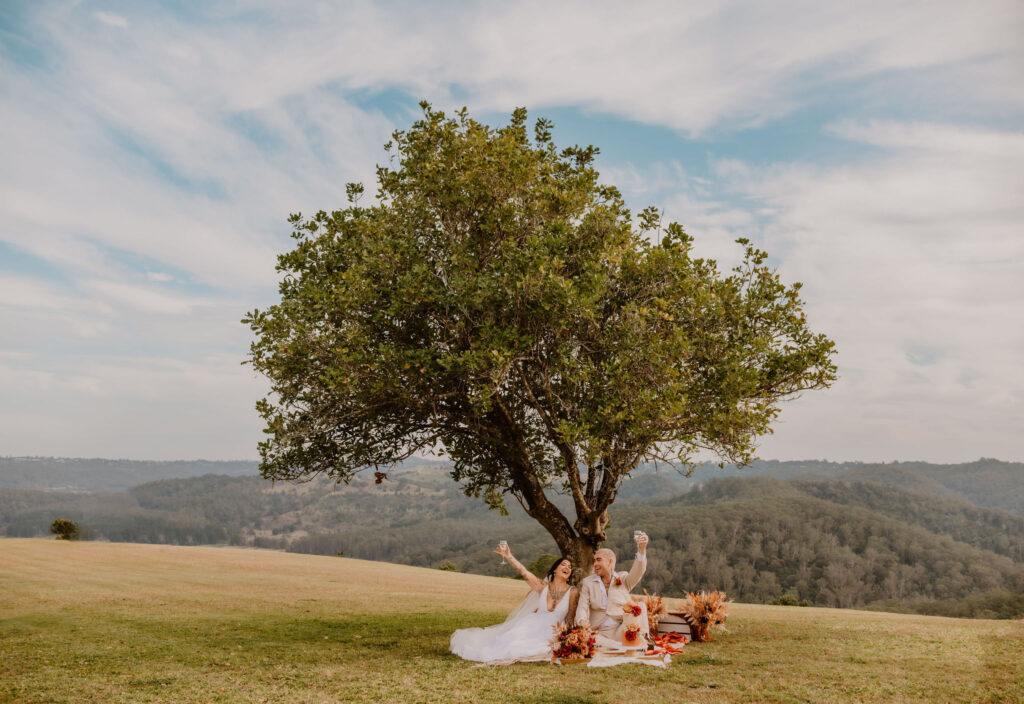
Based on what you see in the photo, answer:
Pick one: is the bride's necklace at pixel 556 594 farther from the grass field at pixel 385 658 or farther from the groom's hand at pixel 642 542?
the groom's hand at pixel 642 542

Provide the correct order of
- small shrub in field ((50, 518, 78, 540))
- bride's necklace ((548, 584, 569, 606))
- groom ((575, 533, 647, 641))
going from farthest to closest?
small shrub in field ((50, 518, 78, 540)), bride's necklace ((548, 584, 569, 606)), groom ((575, 533, 647, 641))

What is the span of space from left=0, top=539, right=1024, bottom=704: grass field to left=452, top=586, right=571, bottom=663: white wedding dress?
463 mm

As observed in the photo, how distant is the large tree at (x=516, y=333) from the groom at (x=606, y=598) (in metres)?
2.56

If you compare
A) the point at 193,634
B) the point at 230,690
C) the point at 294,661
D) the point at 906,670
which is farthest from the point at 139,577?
the point at 906,670

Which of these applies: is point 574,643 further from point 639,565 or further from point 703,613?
point 703,613

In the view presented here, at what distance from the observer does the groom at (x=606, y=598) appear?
1631 centimetres

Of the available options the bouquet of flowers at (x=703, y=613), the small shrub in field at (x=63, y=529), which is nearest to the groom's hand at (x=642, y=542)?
the bouquet of flowers at (x=703, y=613)

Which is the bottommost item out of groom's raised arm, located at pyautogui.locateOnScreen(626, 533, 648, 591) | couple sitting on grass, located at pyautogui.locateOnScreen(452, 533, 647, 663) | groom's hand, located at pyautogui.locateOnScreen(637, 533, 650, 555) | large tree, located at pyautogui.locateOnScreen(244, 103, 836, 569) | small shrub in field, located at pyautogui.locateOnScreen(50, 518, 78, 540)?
small shrub in field, located at pyautogui.locateOnScreen(50, 518, 78, 540)

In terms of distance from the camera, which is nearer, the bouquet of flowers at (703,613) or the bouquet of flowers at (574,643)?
the bouquet of flowers at (574,643)

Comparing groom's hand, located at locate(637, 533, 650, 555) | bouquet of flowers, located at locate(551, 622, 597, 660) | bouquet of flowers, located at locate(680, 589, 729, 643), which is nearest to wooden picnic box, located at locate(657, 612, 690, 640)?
bouquet of flowers, located at locate(680, 589, 729, 643)

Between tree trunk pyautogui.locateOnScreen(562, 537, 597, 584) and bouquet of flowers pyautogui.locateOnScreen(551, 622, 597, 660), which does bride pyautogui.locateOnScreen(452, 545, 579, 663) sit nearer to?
bouquet of flowers pyautogui.locateOnScreen(551, 622, 597, 660)

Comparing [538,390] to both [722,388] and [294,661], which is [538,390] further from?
[294,661]

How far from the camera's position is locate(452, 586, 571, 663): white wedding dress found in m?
16.0

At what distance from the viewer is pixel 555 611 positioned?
54.5 feet
